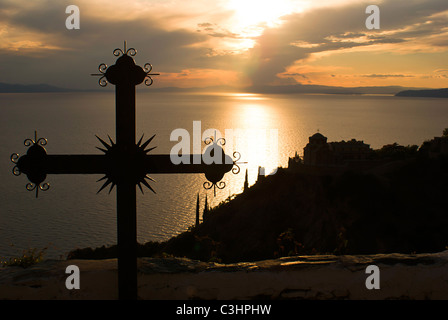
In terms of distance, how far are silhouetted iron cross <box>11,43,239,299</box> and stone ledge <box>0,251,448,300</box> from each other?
0.44 meters

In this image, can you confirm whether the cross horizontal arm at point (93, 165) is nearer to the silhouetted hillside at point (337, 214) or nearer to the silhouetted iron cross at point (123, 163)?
the silhouetted iron cross at point (123, 163)

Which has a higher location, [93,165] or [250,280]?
[93,165]

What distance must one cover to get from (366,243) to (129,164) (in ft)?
130

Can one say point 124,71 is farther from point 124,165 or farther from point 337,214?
point 337,214

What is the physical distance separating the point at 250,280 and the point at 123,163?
2.01 metres

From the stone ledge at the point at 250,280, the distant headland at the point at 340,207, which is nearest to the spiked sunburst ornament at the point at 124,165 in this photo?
the stone ledge at the point at 250,280

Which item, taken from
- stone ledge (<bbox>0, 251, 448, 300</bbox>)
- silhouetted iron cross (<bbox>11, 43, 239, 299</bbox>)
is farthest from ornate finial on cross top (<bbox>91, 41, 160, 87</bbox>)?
stone ledge (<bbox>0, 251, 448, 300</bbox>)

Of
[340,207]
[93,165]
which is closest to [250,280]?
[93,165]

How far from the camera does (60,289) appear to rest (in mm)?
4203

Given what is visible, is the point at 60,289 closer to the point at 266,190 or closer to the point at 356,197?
the point at 356,197

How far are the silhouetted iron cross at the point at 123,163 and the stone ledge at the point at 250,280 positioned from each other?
1.45 ft

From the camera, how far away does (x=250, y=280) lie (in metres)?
4.39

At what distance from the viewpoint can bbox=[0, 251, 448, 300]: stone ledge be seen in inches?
163

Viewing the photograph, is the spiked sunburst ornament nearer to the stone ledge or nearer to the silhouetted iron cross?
the silhouetted iron cross
